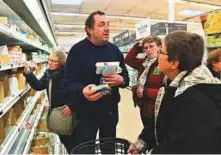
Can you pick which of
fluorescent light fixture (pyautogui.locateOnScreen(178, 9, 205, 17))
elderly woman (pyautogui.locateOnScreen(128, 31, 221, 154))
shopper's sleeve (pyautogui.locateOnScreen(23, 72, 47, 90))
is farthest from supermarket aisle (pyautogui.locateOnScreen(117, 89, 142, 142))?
fluorescent light fixture (pyautogui.locateOnScreen(178, 9, 205, 17))

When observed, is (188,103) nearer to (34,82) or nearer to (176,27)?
(34,82)

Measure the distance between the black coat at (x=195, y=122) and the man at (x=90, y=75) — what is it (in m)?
0.88

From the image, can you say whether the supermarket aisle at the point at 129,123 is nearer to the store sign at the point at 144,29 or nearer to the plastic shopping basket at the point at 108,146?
the store sign at the point at 144,29

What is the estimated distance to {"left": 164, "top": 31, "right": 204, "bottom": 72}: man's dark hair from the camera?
1475mm

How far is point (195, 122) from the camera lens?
1.29 m

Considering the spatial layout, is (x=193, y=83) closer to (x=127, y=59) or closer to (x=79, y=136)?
(x=79, y=136)

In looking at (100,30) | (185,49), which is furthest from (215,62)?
(185,49)

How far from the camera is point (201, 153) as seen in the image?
132 cm

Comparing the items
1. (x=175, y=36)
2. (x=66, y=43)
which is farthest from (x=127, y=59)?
(x=66, y=43)

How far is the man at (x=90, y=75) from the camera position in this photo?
226 cm

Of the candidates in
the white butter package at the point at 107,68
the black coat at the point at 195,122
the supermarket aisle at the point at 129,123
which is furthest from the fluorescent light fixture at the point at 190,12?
the black coat at the point at 195,122

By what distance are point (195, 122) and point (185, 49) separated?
41 cm

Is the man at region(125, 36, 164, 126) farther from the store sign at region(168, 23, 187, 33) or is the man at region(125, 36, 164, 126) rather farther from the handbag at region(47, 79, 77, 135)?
the store sign at region(168, 23, 187, 33)

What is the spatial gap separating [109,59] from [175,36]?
920 mm
